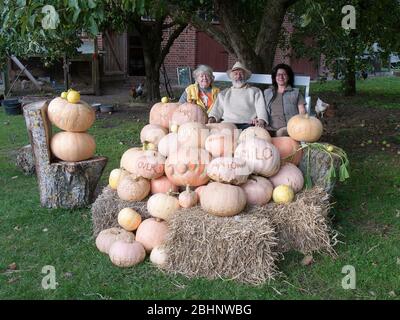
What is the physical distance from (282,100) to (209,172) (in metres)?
2.25

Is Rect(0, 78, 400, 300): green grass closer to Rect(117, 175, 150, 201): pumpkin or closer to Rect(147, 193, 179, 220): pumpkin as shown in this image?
Rect(147, 193, 179, 220): pumpkin

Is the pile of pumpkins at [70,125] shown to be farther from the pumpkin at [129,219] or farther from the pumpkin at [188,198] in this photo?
the pumpkin at [188,198]

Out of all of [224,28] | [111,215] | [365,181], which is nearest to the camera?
[111,215]

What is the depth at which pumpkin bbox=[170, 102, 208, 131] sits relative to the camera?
495 cm

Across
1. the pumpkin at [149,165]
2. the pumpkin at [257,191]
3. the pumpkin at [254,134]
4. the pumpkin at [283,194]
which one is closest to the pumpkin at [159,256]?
the pumpkin at [149,165]

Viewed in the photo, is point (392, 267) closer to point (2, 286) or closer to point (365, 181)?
point (365, 181)

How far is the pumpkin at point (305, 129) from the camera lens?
14.7 feet

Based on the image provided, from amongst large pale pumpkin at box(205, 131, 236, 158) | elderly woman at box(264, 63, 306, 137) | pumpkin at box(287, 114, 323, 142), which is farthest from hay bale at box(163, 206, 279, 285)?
elderly woman at box(264, 63, 306, 137)

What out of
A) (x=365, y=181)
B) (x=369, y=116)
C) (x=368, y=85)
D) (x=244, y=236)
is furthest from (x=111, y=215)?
(x=368, y=85)

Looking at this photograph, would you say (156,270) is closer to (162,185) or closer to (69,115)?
(162,185)

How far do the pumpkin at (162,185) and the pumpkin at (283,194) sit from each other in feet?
2.83

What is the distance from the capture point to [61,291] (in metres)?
3.41

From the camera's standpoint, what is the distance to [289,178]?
4199 mm

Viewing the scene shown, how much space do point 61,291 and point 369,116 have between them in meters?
8.89
